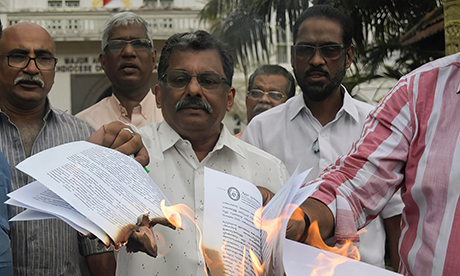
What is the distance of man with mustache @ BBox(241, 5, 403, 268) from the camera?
2416 mm

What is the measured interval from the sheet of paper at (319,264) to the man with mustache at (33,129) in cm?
155

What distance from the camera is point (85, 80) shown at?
45.5 ft

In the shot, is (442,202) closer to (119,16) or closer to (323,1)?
(119,16)

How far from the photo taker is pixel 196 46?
2.13m

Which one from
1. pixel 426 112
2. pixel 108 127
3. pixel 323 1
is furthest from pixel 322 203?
pixel 323 1

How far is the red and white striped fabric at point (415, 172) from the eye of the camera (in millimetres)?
1310

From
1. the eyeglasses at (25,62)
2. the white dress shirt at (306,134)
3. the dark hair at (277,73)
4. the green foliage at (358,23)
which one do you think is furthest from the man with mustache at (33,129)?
the green foliage at (358,23)

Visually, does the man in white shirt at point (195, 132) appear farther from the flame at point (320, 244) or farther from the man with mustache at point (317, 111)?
the flame at point (320, 244)

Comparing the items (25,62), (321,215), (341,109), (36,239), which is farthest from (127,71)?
(321,215)

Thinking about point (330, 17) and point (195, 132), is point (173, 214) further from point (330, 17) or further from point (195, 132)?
point (330, 17)

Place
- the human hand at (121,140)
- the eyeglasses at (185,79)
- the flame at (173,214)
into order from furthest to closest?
the eyeglasses at (185,79)
the human hand at (121,140)
the flame at (173,214)

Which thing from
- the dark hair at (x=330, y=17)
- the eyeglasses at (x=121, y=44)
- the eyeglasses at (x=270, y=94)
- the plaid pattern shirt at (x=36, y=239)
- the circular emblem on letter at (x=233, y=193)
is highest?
the dark hair at (x=330, y=17)

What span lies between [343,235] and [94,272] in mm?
1531

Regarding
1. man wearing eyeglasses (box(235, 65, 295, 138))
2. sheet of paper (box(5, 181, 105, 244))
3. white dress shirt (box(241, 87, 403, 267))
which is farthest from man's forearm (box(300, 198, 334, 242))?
man wearing eyeglasses (box(235, 65, 295, 138))
